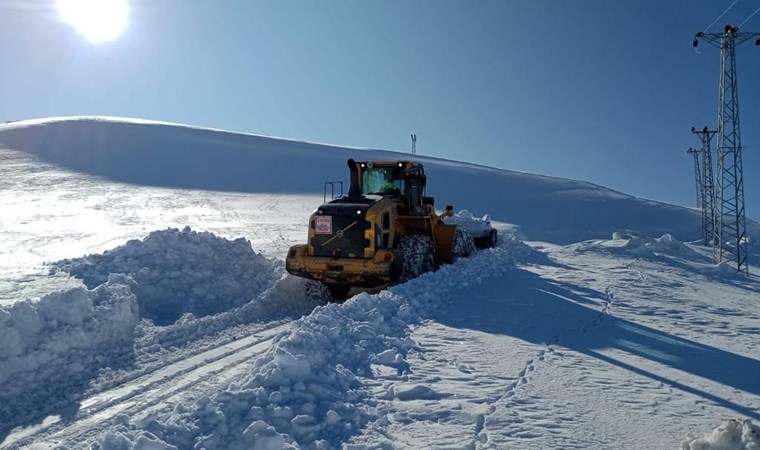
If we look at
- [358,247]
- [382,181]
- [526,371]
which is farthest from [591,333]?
[382,181]

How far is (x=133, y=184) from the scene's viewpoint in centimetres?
3300

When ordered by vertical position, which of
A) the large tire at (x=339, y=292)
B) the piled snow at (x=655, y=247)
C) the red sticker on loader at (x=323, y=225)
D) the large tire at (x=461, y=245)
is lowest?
the large tire at (x=339, y=292)

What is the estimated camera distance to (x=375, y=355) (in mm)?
5945

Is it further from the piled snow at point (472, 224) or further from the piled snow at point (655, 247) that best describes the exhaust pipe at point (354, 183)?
the piled snow at point (655, 247)

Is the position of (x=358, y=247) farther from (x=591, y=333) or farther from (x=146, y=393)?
(x=146, y=393)

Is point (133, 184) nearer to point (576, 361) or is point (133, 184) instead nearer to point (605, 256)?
point (605, 256)

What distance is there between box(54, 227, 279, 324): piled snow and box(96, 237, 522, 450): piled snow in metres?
3.16

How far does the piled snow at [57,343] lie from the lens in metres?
5.51

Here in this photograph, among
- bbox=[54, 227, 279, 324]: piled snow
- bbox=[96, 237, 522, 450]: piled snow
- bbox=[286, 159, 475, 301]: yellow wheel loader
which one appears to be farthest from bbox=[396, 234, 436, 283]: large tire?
bbox=[96, 237, 522, 450]: piled snow

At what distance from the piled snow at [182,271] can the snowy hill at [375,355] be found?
0.04m

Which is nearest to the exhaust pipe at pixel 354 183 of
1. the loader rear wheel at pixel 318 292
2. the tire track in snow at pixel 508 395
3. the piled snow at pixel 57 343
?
the loader rear wheel at pixel 318 292

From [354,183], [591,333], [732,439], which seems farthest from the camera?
[354,183]

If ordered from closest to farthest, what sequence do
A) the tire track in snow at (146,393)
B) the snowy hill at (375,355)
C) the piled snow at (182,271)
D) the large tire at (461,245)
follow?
the snowy hill at (375,355) → the tire track in snow at (146,393) → the piled snow at (182,271) → the large tire at (461,245)

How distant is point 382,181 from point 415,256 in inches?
92.6
